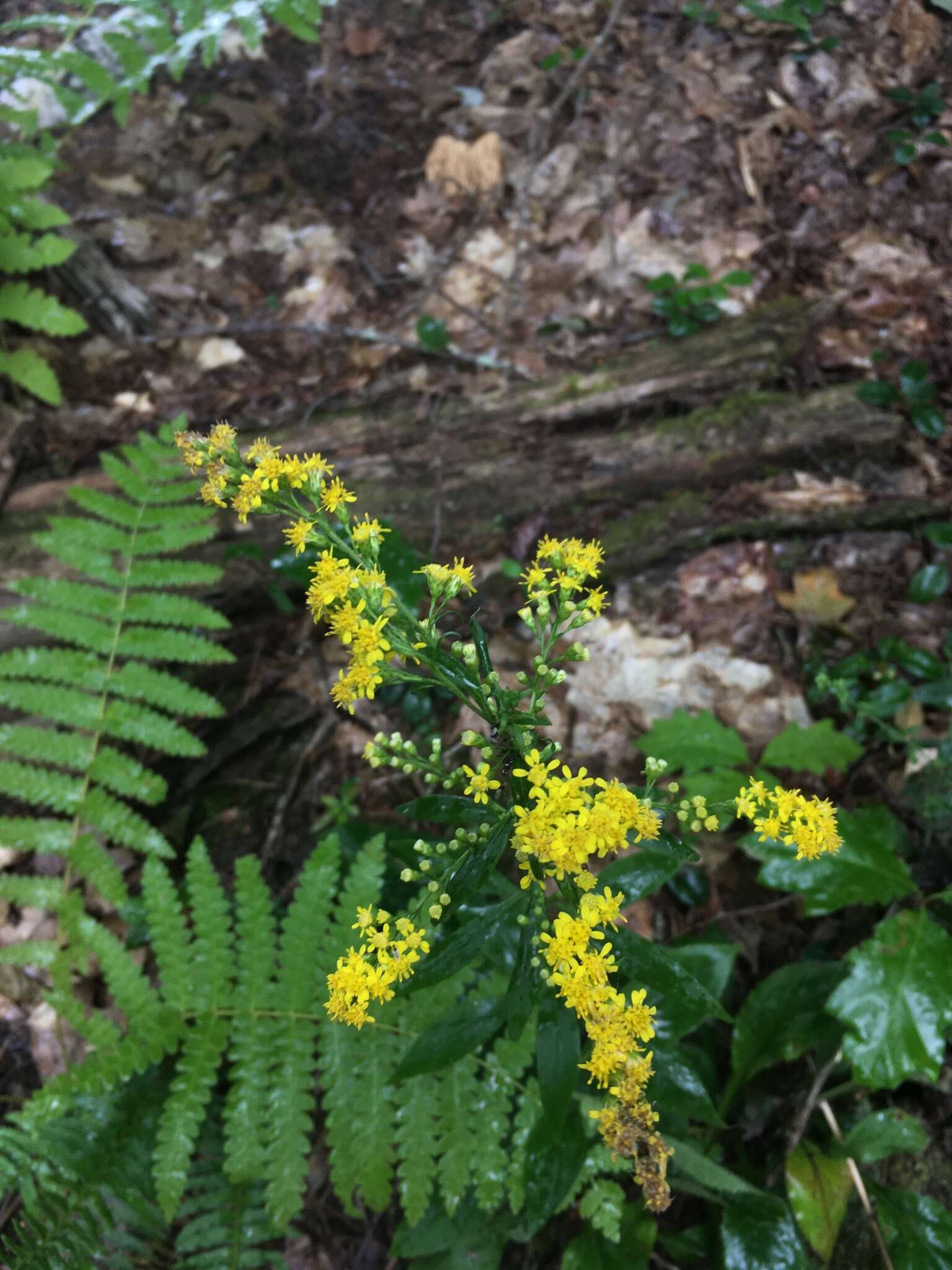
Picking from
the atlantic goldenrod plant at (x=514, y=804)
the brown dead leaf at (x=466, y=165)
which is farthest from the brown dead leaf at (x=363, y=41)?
the atlantic goldenrod plant at (x=514, y=804)

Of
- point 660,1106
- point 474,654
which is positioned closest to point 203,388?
point 474,654

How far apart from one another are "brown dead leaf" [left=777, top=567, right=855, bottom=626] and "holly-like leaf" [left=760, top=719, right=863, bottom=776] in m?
0.65

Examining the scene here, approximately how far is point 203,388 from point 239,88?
2.44 m

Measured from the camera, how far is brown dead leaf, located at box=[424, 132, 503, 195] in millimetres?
4902

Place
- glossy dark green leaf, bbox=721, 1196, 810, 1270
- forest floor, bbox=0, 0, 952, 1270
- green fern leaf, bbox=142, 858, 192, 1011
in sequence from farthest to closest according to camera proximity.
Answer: forest floor, bbox=0, 0, 952, 1270, green fern leaf, bbox=142, 858, 192, 1011, glossy dark green leaf, bbox=721, 1196, 810, 1270

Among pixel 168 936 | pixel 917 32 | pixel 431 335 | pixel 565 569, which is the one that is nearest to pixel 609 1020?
pixel 565 569

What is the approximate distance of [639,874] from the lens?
1878mm

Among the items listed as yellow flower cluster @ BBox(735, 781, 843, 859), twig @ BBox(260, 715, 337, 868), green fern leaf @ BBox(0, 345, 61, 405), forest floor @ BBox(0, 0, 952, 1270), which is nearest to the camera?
yellow flower cluster @ BBox(735, 781, 843, 859)

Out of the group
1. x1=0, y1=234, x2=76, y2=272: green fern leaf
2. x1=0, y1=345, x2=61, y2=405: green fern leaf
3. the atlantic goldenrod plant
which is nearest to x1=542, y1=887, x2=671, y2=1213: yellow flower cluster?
the atlantic goldenrod plant

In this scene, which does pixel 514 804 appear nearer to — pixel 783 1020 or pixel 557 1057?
pixel 557 1057

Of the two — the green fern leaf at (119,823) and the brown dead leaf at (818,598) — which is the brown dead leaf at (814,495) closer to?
the brown dead leaf at (818,598)

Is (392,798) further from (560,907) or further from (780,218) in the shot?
(780,218)

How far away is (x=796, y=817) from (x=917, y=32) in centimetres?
546

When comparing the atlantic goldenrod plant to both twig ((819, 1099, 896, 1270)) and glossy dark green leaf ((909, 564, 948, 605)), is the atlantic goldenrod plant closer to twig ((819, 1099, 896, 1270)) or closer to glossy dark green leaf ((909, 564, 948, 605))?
twig ((819, 1099, 896, 1270))
